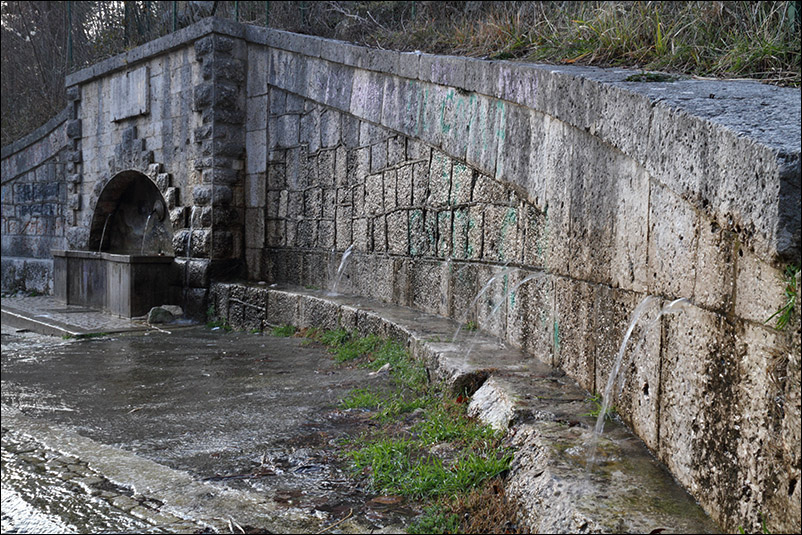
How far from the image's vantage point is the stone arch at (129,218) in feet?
34.3

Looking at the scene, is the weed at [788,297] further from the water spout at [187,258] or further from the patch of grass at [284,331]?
the water spout at [187,258]

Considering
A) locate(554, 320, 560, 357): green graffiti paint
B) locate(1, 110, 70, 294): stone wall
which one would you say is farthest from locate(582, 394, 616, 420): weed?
locate(1, 110, 70, 294): stone wall

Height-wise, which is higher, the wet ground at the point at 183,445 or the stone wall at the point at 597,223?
the stone wall at the point at 597,223

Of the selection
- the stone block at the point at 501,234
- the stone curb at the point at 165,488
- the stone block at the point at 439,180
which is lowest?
the stone curb at the point at 165,488

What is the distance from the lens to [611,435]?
2.51 m

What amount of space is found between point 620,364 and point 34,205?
13386 mm

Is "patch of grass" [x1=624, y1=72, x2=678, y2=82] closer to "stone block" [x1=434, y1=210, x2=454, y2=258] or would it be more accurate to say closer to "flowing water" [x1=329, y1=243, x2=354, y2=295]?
"stone block" [x1=434, y1=210, x2=454, y2=258]

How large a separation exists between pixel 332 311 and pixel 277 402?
222 cm

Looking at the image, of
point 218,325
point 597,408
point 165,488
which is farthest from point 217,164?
point 597,408

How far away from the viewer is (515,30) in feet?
18.3

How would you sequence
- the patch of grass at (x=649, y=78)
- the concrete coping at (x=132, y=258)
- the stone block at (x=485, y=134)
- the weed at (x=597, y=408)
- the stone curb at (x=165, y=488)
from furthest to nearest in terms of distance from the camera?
the concrete coping at (x=132, y=258) → the stone block at (x=485, y=134) → the patch of grass at (x=649, y=78) → the weed at (x=597, y=408) → the stone curb at (x=165, y=488)

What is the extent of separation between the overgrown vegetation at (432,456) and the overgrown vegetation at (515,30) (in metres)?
2.06

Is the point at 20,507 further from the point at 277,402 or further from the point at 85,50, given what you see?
→ the point at 85,50

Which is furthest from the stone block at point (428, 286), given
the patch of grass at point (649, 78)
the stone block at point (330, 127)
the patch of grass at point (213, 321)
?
the patch of grass at point (213, 321)
